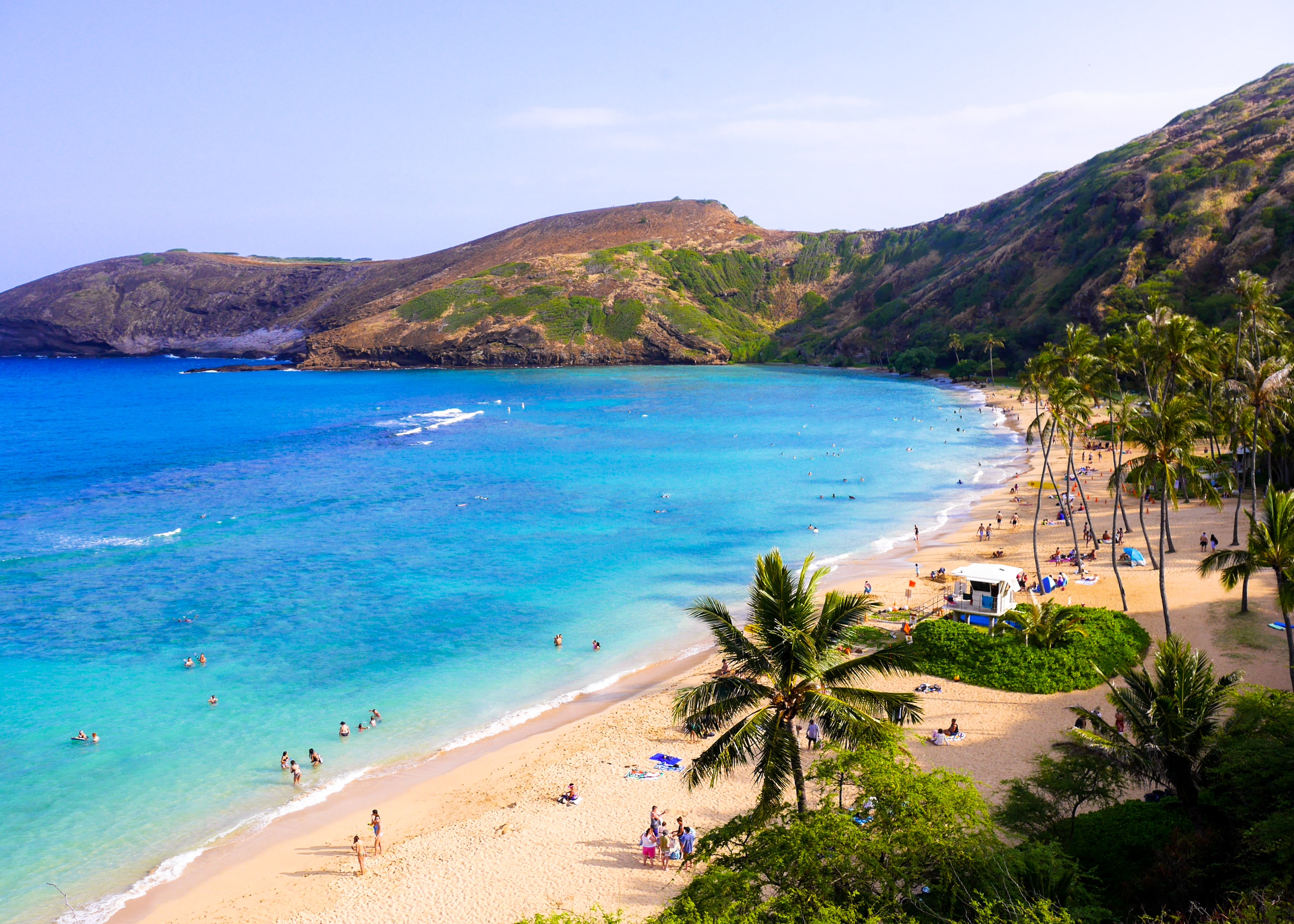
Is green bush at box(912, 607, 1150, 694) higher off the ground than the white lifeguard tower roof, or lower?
lower

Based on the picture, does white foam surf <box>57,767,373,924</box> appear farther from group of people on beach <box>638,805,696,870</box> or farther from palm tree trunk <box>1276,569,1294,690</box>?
palm tree trunk <box>1276,569,1294,690</box>

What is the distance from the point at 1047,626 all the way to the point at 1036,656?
1099 millimetres

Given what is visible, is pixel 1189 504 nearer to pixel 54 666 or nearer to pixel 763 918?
pixel 763 918

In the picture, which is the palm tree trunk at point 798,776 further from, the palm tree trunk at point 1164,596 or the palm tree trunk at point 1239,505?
the palm tree trunk at point 1239,505

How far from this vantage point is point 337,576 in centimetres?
4506

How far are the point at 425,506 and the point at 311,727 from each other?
Answer: 110 ft

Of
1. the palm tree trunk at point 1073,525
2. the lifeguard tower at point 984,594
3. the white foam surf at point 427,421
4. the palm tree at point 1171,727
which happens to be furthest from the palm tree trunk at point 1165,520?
the white foam surf at point 427,421

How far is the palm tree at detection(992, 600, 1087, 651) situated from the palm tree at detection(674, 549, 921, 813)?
1599cm

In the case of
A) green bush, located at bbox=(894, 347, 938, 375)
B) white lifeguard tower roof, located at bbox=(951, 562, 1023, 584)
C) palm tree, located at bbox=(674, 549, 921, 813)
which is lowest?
white lifeguard tower roof, located at bbox=(951, 562, 1023, 584)

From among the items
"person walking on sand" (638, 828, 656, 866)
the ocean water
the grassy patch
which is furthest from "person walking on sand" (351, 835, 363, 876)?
the grassy patch

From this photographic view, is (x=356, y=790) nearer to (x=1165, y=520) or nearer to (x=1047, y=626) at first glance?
(x=1047, y=626)

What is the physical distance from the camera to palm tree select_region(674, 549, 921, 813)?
44.9 ft

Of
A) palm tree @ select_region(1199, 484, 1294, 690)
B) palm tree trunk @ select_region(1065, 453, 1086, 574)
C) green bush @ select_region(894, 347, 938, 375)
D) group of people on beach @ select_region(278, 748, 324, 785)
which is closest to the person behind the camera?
palm tree @ select_region(1199, 484, 1294, 690)

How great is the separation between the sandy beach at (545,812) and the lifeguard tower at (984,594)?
142 inches
